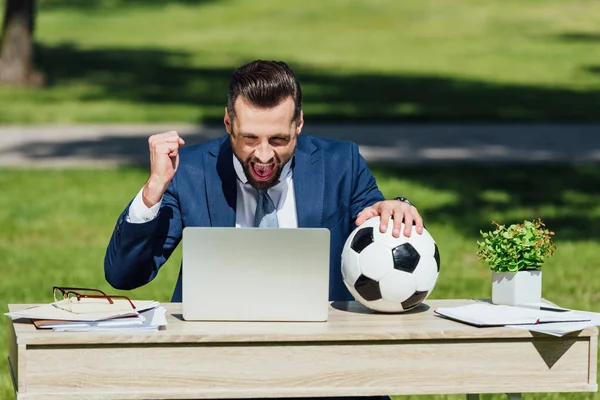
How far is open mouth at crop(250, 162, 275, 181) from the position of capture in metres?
4.67

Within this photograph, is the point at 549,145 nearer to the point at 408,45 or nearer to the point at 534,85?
the point at 534,85

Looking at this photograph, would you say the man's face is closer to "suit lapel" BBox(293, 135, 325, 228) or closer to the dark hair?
the dark hair

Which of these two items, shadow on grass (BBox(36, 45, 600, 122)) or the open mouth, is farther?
shadow on grass (BBox(36, 45, 600, 122))

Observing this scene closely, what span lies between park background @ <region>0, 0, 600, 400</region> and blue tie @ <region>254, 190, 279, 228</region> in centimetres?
222

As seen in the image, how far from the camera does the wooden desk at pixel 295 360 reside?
400 cm

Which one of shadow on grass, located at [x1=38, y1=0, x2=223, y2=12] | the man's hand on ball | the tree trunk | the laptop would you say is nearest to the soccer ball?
the man's hand on ball

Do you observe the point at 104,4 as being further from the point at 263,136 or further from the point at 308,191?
the point at 263,136

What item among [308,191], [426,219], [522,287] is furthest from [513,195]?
[522,287]

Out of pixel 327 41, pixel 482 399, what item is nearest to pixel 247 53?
pixel 327 41

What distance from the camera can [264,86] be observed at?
4.66 metres

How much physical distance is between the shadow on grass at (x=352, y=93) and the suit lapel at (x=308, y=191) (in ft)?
45.3

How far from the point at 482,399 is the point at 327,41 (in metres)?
28.9

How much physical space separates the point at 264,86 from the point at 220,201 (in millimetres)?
518

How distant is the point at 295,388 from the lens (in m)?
4.12
